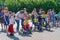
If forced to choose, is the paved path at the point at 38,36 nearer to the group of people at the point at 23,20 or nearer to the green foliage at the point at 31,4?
the group of people at the point at 23,20

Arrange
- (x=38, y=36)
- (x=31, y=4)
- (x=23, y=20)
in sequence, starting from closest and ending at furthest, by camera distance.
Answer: (x=38, y=36), (x=23, y=20), (x=31, y=4)

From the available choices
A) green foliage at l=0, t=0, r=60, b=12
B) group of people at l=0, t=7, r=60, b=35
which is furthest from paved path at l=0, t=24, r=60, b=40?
green foliage at l=0, t=0, r=60, b=12

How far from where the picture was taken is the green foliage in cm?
2498

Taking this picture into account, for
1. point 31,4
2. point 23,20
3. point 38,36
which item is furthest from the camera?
point 31,4

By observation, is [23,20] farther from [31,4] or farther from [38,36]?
[31,4]

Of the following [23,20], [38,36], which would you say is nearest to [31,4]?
[23,20]

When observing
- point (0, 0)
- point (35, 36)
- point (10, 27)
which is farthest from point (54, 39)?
point (0, 0)

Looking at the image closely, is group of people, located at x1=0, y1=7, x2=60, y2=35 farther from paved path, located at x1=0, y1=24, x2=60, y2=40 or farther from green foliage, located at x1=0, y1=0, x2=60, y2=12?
green foliage, located at x1=0, y1=0, x2=60, y2=12

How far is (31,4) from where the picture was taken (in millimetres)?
25188

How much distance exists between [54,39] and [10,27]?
9.57 feet

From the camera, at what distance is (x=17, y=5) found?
25.0m

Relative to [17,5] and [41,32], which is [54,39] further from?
[17,5]

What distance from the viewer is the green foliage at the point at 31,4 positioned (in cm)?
2498

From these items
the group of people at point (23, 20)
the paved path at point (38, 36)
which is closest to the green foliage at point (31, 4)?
the group of people at point (23, 20)
